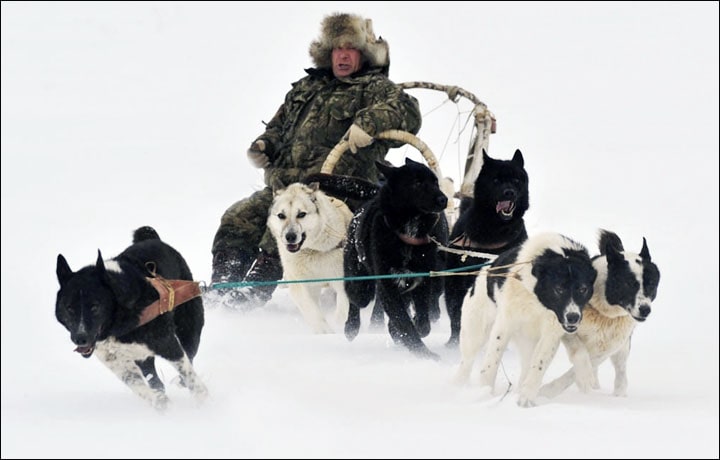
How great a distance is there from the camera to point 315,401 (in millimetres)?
4957

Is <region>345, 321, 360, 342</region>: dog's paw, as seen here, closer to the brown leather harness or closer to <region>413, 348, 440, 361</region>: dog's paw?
<region>413, 348, 440, 361</region>: dog's paw

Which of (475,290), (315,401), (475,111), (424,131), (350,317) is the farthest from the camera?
(424,131)

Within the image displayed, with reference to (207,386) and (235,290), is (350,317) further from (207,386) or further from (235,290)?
(207,386)

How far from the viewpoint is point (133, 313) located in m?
4.78

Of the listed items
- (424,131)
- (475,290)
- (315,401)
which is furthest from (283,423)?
(424,131)

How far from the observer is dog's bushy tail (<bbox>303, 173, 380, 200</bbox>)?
7.26 m

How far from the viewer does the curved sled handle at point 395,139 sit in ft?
23.5

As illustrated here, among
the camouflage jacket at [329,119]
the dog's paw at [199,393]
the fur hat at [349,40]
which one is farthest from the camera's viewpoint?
the fur hat at [349,40]

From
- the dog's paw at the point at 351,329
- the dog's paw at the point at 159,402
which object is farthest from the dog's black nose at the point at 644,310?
the dog's paw at the point at 351,329

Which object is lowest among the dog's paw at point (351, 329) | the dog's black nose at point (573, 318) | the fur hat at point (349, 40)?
the dog's paw at point (351, 329)

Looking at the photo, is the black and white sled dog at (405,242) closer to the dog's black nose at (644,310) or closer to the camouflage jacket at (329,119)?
the camouflage jacket at (329,119)

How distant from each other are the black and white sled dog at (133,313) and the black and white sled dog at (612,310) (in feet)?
5.41

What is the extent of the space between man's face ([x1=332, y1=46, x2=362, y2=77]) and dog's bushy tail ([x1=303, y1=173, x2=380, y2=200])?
1.00 metres

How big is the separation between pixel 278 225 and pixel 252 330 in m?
0.71
